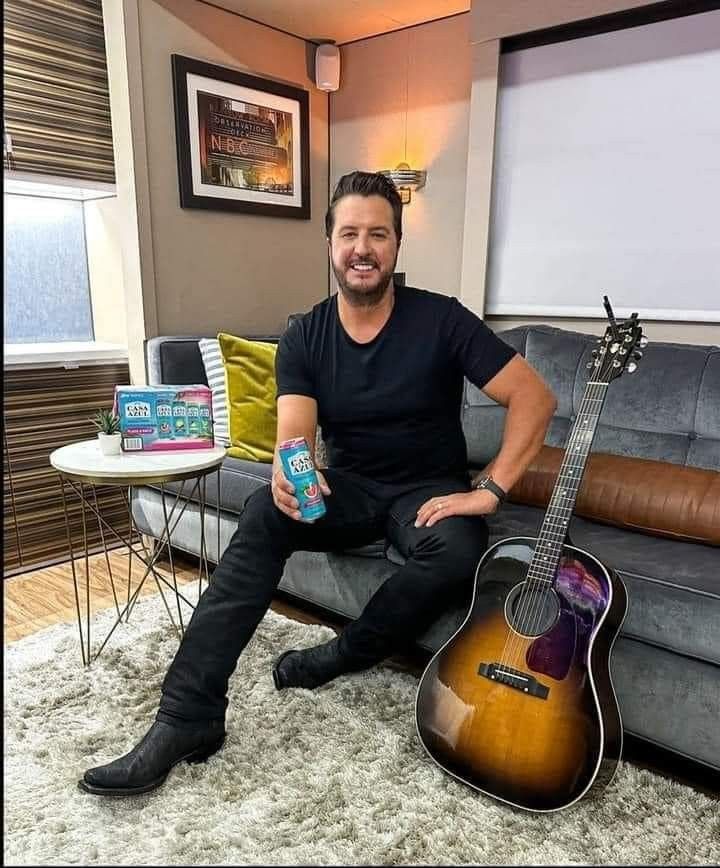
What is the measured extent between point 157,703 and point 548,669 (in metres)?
0.98

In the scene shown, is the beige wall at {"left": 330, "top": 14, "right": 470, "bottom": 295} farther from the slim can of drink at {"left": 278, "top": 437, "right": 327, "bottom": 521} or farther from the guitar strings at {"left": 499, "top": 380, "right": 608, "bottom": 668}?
the slim can of drink at {"left": 278, "top": 437, "right": 327, "bottom": 521}

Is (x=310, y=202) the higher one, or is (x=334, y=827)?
(x=310, y=202)

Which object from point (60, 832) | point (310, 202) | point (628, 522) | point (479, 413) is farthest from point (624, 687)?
point (310, 202)

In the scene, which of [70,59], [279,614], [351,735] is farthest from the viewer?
[70,59]

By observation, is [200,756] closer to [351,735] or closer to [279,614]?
[351,735]

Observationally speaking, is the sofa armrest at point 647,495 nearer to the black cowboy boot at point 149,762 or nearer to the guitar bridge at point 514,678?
the guitar bridge at point 514,678

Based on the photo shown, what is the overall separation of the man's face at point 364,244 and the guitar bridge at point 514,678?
0.95 m

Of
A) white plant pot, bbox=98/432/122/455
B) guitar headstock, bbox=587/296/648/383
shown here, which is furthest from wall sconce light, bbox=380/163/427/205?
white plant pot, bbox=98/432/122/455

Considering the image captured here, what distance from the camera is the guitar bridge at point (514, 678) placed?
4.48ft

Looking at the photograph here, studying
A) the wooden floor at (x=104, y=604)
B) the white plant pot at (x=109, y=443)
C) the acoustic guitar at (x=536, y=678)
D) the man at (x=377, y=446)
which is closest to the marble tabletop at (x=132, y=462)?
the white plant pot at (x=109, y=443)

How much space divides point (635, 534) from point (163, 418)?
4.40 feet

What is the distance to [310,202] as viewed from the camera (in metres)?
3.44

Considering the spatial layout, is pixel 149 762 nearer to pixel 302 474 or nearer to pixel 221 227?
pixel 302 474

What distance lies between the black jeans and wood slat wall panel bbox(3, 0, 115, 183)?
5.59 feet
